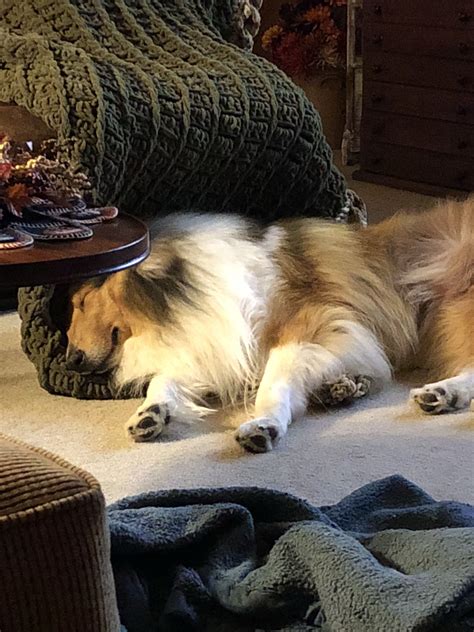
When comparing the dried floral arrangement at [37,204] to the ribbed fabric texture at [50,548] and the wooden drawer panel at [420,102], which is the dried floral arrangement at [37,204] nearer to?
the ribbed fabric texture at [50,548]

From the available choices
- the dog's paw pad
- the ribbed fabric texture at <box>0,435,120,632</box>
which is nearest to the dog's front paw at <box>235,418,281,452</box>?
the dog's paw pad

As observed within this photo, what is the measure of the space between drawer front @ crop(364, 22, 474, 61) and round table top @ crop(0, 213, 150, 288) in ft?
10.5

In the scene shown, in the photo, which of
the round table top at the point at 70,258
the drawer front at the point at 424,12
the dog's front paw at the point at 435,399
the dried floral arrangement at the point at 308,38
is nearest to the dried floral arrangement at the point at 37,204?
the round table top at the point at 70,258

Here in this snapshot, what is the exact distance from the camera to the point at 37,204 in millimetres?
1521

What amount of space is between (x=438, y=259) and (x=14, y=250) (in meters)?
1.49

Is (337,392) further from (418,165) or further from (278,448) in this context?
(418,165)

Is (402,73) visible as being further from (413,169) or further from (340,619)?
(340,619)

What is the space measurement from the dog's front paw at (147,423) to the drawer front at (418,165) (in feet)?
8.87

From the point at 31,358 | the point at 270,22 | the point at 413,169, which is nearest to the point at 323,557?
the point at 31,358

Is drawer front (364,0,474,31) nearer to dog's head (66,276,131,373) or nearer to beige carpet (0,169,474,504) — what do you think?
beige carpet (0,169,474,504)

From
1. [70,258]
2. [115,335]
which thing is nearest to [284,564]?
[70,258]

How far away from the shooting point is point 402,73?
→ 4.62m

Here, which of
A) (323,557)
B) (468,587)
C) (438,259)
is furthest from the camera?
(438,259)

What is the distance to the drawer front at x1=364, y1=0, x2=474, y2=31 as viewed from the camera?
4.25 meters
